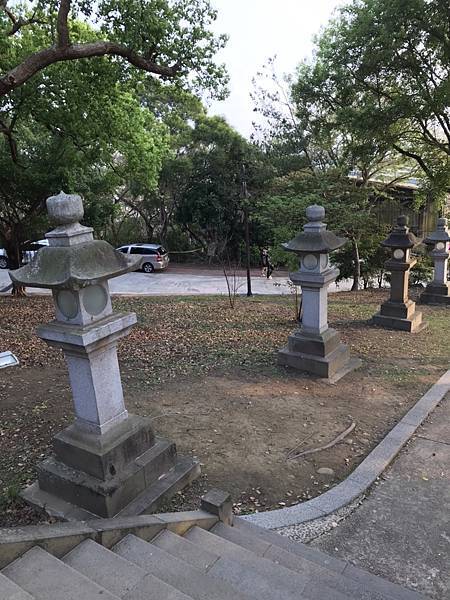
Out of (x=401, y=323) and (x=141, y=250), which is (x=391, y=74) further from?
(x=141, y=250)

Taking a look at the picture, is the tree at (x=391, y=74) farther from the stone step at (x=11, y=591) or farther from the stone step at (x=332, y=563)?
the stone step at (x=11, y=591)

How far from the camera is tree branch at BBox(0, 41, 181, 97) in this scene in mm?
8133

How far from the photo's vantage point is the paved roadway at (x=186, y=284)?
73.0 feet

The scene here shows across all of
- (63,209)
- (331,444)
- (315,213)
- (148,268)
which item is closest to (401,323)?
(315,213)

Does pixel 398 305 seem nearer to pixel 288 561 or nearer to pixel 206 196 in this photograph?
pixel 288 561

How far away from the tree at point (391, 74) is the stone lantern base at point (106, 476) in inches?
540

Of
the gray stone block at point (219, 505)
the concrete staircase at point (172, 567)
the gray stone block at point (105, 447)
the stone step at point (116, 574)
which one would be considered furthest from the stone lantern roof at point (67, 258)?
the gray stone block at point (219, 505)

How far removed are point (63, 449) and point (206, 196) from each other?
25791mm

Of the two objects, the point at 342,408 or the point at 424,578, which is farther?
the point at 342,408

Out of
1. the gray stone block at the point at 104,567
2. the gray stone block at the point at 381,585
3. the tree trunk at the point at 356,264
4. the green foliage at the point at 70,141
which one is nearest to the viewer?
the gray stone block at the point at 104,567

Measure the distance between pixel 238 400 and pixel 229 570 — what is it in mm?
3408

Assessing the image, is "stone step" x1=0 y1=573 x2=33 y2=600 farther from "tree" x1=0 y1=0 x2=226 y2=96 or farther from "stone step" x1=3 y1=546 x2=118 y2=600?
"tree" x1=0 y1=0 x2=226 y2=96

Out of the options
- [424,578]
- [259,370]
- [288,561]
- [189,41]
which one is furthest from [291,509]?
[189,41]

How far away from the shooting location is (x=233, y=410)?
20.4ft
